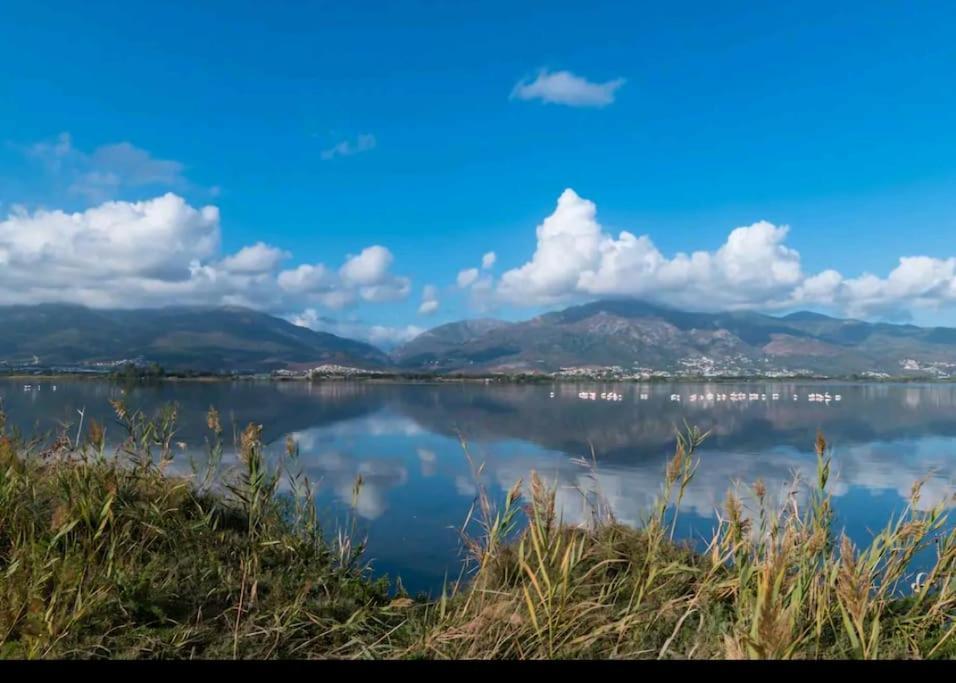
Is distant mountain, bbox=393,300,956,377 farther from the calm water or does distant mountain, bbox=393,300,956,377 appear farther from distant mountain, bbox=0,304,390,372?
distant mountain, bbox=0,304,390,372

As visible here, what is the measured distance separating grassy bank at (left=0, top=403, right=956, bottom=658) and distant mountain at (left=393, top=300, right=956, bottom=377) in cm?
2048

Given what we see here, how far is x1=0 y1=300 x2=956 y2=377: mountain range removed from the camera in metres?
25.8

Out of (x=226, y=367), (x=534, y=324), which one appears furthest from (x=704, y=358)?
(x=534, y=324)

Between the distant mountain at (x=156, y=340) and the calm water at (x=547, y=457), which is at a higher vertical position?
the distant mountain at (x=156, y=340)

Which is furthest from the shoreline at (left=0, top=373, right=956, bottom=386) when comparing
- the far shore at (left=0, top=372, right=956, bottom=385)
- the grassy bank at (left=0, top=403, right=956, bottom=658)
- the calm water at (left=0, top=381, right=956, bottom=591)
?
the grassy bank at (left=0, top=403, right=956, bottom=658)

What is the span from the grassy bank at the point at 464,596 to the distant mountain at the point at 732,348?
806 inches

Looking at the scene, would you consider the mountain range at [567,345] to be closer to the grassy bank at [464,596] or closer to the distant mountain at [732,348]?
the distant mountain at [732,348]

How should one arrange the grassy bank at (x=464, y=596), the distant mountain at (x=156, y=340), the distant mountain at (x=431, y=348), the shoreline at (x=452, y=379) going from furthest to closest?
the distant mountain at (x=431, y=348) < the distant mountain at (x=156, y=340) < the shoreline at (x=452, y=379) < the grassy bank at (x=464, y=596)

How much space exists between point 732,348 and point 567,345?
40.0m

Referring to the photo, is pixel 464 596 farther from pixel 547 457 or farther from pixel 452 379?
pixel 452 379

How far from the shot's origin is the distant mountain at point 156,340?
112 ft

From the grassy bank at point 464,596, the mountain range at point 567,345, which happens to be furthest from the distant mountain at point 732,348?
the grassy bank at point 464,596

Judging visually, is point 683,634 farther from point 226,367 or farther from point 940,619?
point 226,367
